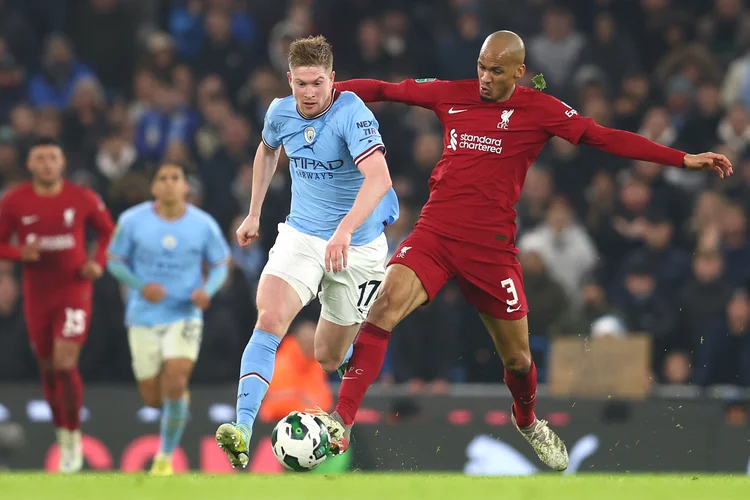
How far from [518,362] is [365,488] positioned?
1.64 m

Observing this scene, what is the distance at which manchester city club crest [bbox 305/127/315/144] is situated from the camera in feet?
26.6

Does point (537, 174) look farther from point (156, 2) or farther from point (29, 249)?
point (156, 2)

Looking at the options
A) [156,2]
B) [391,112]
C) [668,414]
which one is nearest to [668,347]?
[668,414]

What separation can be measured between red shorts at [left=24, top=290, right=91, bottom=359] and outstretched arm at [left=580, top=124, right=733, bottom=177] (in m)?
5.32

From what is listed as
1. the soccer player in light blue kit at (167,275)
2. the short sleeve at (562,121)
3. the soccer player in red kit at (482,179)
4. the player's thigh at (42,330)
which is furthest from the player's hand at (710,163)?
the player's thigh at (42,330)

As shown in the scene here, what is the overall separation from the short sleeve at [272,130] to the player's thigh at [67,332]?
4042mm

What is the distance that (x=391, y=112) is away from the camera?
47.9ft

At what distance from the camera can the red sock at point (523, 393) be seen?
8875 millimetres

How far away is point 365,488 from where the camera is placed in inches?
295

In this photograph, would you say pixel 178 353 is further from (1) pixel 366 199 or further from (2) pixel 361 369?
(1) pixel 366 199

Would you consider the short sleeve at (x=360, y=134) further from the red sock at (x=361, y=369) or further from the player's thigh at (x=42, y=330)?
the player's thigh at (x=42, y=330)

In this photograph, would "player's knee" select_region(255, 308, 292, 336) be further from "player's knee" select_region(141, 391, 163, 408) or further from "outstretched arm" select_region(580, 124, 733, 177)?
"player's knee" select_region(141, 391, 163, 408)

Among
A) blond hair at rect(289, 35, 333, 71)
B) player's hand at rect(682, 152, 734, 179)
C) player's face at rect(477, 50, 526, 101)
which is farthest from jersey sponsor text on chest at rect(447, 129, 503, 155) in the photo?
player's hand at rect(682, 152, 734, 179)

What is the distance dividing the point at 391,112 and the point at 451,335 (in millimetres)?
3066
